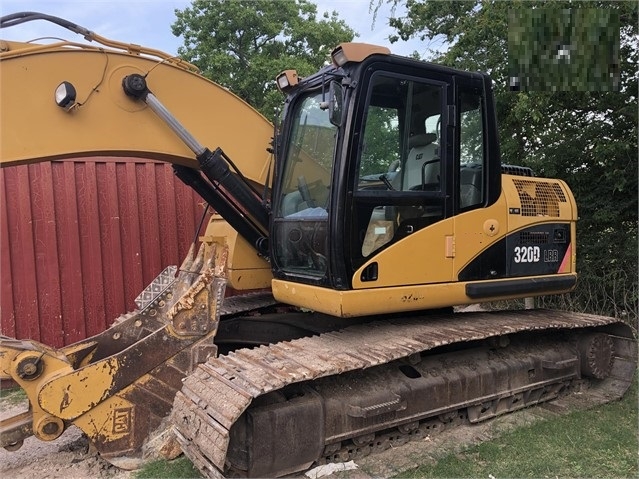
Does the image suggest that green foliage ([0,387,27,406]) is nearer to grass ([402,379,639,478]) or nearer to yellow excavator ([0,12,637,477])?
yellow excavator ([0,12,637,477])

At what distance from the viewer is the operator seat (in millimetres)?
3752

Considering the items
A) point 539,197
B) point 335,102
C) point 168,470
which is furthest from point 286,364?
point 539,197

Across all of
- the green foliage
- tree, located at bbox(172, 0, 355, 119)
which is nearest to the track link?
the green foliage

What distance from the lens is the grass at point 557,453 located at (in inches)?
139

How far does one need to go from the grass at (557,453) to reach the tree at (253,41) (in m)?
13.5

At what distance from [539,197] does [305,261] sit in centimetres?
225

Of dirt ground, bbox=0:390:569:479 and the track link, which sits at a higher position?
the track link

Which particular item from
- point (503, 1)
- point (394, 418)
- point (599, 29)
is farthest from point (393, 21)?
point (394, 418)

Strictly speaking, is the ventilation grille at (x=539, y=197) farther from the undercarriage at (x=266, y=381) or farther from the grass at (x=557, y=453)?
the grass at (x=557, y=453)

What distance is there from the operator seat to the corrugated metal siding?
3.70 meters

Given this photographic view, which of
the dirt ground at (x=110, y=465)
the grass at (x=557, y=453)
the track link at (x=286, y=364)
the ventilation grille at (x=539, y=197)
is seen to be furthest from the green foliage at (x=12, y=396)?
Result: the ventilation grille at (x=539, y=197)

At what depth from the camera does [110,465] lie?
3.68 meters

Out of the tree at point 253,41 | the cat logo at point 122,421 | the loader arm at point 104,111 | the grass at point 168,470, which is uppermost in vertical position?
the tree at point 253,41

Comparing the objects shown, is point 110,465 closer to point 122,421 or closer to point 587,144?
point 122,421
